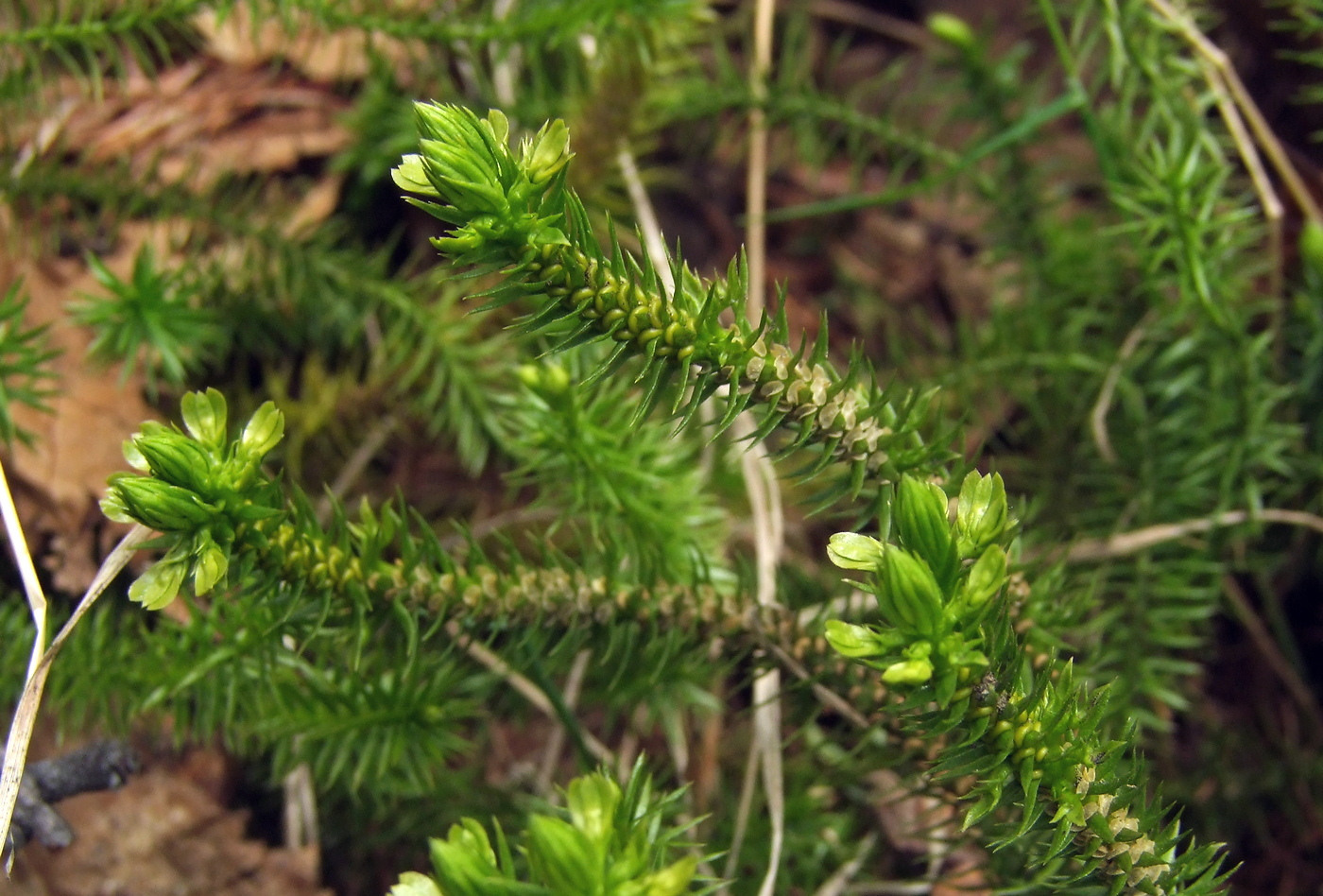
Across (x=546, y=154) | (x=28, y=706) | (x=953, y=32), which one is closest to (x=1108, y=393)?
(x=953, y=32)

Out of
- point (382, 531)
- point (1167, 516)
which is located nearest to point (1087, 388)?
point (1167, 516)

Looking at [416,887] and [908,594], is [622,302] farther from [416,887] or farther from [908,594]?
[416,887]

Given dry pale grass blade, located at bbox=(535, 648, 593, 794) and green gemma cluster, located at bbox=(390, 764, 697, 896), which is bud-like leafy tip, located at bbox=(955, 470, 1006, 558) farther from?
dry pale grass blade, located at bbox=(535, 648, 593, 794)

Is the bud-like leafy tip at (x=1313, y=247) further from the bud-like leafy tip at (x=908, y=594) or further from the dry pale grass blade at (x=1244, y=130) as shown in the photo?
the bud-like leafy tip at (x=908, y=594)

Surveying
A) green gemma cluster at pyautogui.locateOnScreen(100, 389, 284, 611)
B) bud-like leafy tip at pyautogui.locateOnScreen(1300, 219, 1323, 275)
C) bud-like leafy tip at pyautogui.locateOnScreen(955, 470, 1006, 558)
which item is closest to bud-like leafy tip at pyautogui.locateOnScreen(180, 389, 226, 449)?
green gemma cluster at pyautogui.locateOnScreen(100, 389, 284, 611)

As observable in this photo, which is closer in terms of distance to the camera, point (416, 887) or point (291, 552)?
point (416, 887)

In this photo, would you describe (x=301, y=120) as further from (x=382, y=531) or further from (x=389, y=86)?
(x=382, y=531)

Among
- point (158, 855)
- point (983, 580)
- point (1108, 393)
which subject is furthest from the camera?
point (1108, 393)
